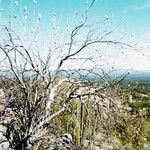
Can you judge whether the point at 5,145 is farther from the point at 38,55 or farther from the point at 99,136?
the point at 99,136

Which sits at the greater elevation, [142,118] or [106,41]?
[106,41]

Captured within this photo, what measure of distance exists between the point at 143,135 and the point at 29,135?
10.7 ft

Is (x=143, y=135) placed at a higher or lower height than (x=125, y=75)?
lower

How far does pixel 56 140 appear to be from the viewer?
286 inches

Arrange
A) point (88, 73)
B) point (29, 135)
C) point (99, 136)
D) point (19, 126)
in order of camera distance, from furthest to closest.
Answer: point (99, 136) → point (88, 73) → point (19, 126) → point (29, 135)

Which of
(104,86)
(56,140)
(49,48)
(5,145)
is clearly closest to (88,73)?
(104,86)

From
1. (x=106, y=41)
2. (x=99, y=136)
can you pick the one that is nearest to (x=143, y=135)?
(x=99, y=136)

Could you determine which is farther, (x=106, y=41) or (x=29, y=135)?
(x=106, y=41)

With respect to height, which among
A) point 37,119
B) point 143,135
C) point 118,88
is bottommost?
point 143,135

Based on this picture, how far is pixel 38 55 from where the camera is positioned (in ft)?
25.2

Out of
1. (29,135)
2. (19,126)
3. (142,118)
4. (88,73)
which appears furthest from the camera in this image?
(142,118)

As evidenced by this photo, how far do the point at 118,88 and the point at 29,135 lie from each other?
1.95 meters

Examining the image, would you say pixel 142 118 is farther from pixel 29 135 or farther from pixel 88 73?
pixel 29 135

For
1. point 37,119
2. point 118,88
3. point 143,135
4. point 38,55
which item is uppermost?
point 38,55
